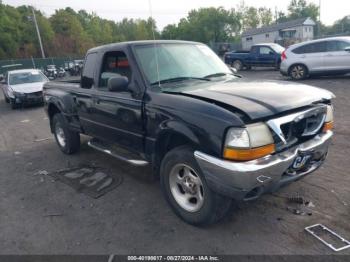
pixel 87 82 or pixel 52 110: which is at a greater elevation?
pixel 87 82

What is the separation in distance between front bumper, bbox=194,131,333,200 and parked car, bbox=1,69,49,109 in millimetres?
11619

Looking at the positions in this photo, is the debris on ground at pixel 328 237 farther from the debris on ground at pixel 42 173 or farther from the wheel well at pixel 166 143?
the debris on ground at pixel 42 173

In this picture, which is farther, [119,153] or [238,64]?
[238,64]

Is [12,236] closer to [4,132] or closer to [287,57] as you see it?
[4,132]

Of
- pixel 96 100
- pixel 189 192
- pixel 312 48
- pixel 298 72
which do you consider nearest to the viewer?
pixel 189 192

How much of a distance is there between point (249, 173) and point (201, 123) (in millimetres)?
641

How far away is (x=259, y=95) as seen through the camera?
329cm

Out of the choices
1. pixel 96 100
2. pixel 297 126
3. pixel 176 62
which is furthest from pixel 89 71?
pixel 297 126

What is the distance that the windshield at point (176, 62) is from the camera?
4031mm

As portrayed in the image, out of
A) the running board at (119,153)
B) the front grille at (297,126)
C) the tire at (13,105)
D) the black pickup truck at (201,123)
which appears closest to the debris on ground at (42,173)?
the running board at (119,153)

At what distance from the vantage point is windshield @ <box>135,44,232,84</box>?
4.03 meters

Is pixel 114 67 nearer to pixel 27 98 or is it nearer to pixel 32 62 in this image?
pixel 27 98

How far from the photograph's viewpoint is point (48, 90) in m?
6.52

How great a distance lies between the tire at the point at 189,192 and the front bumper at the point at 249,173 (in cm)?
19
